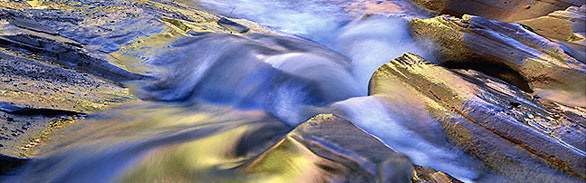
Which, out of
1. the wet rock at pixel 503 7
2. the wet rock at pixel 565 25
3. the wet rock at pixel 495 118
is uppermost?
the wet rock at pixel 503 7

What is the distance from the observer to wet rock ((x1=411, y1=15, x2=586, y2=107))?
12.9 ft

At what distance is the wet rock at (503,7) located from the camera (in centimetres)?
672

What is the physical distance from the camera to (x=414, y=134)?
3152 mm

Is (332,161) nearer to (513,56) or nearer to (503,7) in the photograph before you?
(513,56)

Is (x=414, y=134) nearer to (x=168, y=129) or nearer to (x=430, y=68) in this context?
(x=430, y=68)

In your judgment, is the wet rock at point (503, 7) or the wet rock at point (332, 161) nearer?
the wet rock at point (332, 161)

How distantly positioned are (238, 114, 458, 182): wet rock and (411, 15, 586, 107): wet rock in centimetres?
247

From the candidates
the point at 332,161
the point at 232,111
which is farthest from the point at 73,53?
the point at 332,161

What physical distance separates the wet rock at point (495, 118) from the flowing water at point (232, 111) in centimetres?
14

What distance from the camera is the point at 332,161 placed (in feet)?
7.30

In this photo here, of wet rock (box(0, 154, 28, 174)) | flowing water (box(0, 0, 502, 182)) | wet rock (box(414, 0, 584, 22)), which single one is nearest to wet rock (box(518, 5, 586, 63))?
wet rock (box(414, 0, 584, 22))

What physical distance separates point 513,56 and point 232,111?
323 centimetres

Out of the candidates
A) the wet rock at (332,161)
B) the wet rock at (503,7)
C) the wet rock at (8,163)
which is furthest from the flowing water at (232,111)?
Result: the wet rock at (503,7)

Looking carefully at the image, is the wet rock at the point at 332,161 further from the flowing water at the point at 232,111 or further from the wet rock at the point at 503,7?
the wet rock at the point at 503,7
